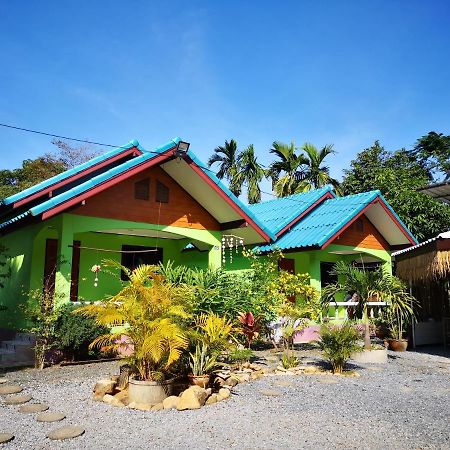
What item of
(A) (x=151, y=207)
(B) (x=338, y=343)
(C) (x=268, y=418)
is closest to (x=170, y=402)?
(C) (x=268, y=418)

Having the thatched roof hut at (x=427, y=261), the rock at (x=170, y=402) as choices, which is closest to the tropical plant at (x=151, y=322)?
the rock at (x=170, y=402)

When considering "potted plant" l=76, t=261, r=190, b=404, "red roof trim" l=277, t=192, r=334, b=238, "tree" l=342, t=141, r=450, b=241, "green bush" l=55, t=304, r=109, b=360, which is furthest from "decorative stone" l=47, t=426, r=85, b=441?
"tree" l=342, t=141, r=450, b=241

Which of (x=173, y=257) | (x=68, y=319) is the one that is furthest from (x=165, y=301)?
(x=173, y=257)

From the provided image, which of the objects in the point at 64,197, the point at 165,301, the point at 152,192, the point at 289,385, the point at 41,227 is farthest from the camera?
the point at 152,192

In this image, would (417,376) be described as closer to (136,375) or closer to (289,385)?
(289,385)

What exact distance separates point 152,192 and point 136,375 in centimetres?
624

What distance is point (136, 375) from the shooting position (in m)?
6.75

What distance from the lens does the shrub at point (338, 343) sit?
8555 millimetres

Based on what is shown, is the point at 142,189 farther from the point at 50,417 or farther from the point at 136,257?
the point at 50,417


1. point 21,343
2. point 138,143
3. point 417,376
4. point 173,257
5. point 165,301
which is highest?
point 138,143

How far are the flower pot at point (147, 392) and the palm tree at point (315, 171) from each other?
2127 cm

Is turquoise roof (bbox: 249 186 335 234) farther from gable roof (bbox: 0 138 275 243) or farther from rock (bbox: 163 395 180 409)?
rock (bbox: 163 395 180 409)

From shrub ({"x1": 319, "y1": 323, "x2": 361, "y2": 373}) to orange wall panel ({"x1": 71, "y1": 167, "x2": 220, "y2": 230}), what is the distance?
541 centimetres

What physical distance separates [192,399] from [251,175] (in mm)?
23412
